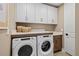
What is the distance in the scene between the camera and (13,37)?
1.51m

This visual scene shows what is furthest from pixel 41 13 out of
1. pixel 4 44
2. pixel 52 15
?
pixel 4 44

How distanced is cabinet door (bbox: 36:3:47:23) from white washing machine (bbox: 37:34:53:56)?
0.34 meters

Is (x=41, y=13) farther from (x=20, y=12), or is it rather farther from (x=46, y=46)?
(x=46, y=46)

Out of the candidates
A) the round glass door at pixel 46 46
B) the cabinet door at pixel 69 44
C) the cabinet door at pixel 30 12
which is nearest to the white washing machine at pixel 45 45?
the round glass door at pixel 46 46

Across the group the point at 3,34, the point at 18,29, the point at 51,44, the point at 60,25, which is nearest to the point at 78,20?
the point at 60,25

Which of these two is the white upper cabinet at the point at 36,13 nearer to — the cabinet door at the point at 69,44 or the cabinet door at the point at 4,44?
the cabinet door at the point at 69,44

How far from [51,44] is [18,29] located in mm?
726

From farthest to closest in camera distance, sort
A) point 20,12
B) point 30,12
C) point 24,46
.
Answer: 1. point 30,12
2. point 20,12
3. point 24,46

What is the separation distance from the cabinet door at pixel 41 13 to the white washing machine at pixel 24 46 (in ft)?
1.41

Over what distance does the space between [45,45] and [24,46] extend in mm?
493

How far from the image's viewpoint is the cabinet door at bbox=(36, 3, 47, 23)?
1806 millimetres

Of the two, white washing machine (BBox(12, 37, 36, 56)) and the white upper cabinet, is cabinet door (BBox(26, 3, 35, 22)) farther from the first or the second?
white washing machine (BBox(12, 37, 36, 56))

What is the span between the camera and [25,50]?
1.71 metres

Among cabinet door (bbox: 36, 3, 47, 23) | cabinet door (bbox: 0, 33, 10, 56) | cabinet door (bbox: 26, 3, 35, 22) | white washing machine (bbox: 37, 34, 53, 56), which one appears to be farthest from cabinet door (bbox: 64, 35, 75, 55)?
cabinet door (bbox: 0, 33, 10, 56)
